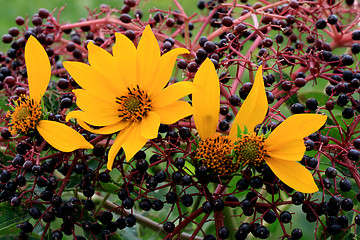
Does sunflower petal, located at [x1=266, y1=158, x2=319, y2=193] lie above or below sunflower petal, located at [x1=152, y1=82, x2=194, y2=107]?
below

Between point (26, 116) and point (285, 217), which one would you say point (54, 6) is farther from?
point (285, 217)

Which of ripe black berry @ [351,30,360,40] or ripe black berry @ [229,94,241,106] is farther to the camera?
ripe black berry @ [351,30,360,40]

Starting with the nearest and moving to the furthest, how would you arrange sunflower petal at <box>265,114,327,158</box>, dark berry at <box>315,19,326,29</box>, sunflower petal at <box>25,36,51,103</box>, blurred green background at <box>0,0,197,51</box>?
A: sunflower petal at <box>265,114,327,158</box> < sunflower petal at <box>25,36,51,103</box> < dark berry at <box>315,19,326,29</box> < blurred green background at <box>0,0,197,51</box>

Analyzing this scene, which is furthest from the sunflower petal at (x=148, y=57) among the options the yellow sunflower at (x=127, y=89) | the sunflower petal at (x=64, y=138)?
the sunflower petal at (x=64, y=138)

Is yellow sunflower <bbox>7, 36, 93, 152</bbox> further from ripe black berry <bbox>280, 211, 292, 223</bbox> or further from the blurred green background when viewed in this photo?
the blurred green background

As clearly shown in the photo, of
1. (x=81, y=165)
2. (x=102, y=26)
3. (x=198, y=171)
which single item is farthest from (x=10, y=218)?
(x=102, y=26)

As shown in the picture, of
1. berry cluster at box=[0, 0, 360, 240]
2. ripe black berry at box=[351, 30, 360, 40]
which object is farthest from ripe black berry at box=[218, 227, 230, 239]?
ripe black berry at box=[351, 30, 360, 40]

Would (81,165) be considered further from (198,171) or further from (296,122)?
(296,122)

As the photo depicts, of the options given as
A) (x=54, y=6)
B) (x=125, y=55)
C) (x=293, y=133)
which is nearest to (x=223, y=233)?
(x=293, y=133)
